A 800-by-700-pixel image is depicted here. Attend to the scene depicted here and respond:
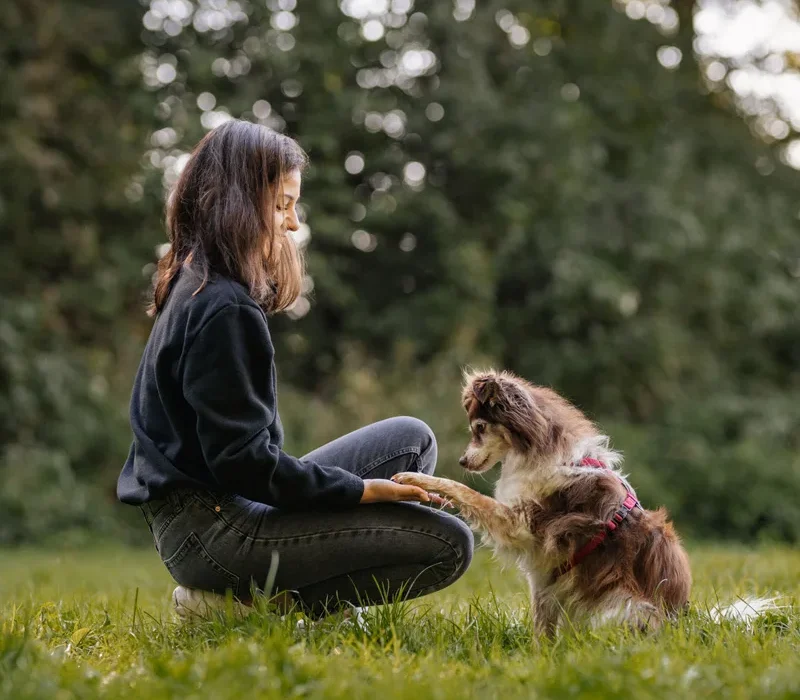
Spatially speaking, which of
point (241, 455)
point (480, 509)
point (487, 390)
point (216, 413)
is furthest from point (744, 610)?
point (216, 413)

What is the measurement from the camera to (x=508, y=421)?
366cm

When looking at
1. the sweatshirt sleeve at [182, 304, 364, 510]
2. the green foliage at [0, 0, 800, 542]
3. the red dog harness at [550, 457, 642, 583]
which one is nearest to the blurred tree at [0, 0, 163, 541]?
the green foliage at [0, 0, 800, 542]

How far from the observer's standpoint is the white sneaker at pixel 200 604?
10.8ft

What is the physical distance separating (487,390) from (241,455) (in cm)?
106

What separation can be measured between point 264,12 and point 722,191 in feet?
20.2

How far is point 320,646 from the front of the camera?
301 cm

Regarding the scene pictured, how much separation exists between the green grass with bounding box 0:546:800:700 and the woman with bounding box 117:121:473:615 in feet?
0.55

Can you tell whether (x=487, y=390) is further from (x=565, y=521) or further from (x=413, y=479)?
(x=565, y=521)

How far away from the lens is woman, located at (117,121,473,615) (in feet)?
10.1

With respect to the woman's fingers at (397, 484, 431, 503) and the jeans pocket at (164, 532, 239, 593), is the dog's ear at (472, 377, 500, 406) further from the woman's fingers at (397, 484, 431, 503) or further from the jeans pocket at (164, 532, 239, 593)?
the jeans pocket at (164, 532, 239, 593)

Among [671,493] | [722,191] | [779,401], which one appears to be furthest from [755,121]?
[671,493]

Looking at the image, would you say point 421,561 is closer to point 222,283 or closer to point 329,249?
point 222,283

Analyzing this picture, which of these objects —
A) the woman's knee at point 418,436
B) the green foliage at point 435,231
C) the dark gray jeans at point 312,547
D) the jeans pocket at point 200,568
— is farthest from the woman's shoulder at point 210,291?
the green foliage at point 435,231

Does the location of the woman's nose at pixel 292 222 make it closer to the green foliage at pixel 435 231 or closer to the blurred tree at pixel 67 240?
the green foliage at pixel 435 231
